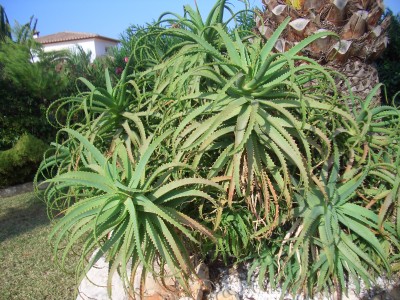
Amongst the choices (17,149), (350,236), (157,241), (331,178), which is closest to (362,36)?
(331,178)

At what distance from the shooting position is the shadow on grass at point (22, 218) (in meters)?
5.38

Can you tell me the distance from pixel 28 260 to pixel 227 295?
2.95 meters

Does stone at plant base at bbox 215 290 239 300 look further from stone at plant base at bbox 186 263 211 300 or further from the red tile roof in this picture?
the red tile roof

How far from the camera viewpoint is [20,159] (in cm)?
770

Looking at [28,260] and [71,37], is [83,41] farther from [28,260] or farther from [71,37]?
[28,260]

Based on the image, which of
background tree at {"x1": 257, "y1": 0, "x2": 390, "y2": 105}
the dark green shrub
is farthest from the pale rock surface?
the dark green shrub

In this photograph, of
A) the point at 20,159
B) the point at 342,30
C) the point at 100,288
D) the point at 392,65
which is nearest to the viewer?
the point at 100,288

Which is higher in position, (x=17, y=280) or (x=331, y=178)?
(x=331, y=178)

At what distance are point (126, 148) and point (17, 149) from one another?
6458 millimetres

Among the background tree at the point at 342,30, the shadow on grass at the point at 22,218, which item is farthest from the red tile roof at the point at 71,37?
the background tree at the point at 342,30

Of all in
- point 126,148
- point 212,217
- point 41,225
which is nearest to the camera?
point 212,217

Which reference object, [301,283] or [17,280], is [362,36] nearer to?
[301,283]

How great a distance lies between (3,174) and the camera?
7.77 m

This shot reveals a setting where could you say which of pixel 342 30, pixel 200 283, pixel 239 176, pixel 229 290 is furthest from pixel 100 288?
pixel 342 30
